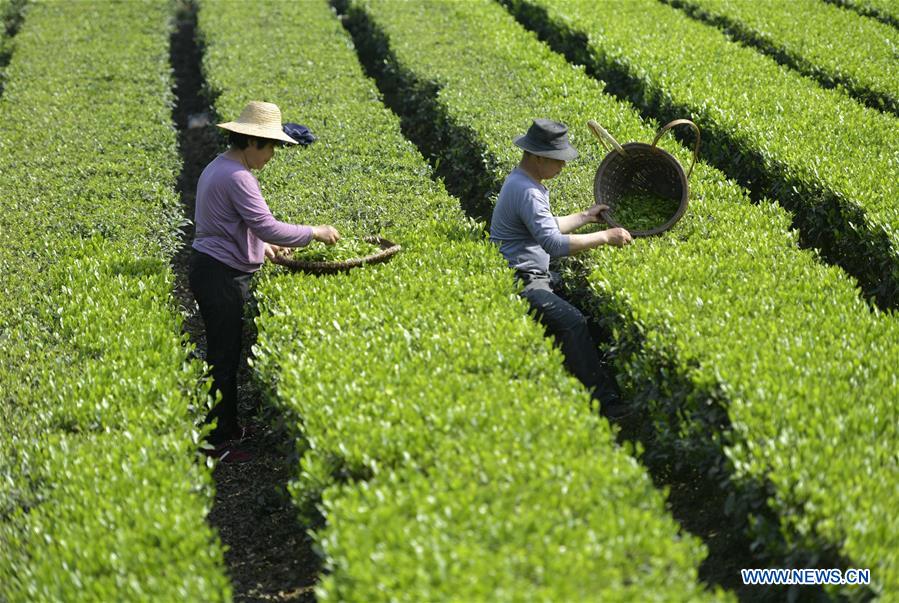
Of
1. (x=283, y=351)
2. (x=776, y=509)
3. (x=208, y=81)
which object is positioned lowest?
(x=208, y=81)

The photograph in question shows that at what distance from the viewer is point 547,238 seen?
7.63 meters

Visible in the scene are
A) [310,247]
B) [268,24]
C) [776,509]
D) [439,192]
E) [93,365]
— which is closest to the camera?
[776,509]

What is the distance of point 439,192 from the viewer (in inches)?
383

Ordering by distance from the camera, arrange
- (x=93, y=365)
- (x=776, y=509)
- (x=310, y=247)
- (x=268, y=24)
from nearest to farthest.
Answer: (x=776, y=509)
(x=93, y=365)
(x=310, y=247)
(x=268, y=24)

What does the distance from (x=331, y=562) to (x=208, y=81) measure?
35.3 ft

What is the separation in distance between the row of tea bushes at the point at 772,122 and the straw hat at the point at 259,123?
5.14 meters

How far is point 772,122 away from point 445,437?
281 inches

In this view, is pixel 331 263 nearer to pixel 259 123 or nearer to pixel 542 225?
pixel 259 123

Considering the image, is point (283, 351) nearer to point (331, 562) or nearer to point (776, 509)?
point (331, 562)

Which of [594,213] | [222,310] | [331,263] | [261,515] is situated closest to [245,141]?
[331,263]

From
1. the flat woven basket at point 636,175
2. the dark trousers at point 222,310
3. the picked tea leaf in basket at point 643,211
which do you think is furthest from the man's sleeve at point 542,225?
the dark trousers at point 222,310

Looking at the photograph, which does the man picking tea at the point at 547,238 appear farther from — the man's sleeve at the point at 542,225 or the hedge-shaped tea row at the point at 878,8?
the hedge-shaped tea row at the point at 878,8

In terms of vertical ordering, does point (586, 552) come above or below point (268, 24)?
above

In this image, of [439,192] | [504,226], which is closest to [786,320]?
[504,226]
